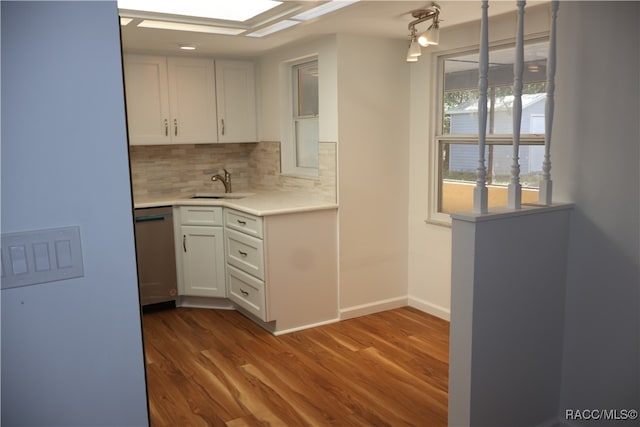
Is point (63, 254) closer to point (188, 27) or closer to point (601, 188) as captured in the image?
point (601, 188)

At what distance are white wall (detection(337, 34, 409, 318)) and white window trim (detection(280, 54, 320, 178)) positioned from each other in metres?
0.55

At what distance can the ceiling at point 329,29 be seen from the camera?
3.11 meters

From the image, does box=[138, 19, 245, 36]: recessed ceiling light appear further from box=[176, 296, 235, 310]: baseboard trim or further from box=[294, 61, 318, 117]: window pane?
box=[176, 296, 235, 310]: baseboard trim

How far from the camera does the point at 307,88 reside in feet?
15.0

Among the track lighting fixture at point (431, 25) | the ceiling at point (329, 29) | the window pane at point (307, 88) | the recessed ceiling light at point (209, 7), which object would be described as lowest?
the window pane at point (307, 88)

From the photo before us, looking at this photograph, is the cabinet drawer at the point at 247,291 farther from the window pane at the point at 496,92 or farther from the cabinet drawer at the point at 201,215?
the window pane at the point at 496,92

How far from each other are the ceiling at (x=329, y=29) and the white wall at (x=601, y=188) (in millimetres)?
986

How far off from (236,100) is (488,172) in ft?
8.08

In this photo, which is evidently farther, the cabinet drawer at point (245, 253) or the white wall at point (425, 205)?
the white wall at point (425, 205)

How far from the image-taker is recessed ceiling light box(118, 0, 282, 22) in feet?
10.7

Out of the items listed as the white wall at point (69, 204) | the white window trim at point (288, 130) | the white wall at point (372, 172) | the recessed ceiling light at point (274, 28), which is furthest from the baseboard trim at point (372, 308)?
the white wall at point (69, 204)

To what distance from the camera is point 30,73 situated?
116 centimetres

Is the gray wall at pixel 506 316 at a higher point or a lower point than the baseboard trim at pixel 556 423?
higher

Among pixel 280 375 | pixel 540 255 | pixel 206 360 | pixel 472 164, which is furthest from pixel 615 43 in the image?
pixel 206 360
